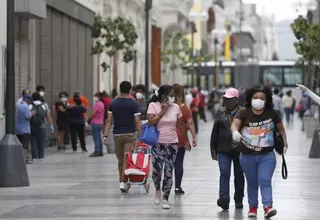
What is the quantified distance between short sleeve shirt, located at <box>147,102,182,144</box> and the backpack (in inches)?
464

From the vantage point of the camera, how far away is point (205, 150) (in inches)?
1319

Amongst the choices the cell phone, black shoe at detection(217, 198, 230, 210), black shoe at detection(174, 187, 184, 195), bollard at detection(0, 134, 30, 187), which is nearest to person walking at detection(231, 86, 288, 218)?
black shoe at detection(217, 198, 230, 210)

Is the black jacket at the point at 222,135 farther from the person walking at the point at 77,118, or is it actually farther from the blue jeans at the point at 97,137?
the person walking at the point at 77,118

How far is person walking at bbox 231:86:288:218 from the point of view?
14.8 metres

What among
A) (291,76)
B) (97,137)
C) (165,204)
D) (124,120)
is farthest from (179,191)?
(291,76)

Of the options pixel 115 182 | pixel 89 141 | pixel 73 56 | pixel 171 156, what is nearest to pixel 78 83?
pixel 73 56

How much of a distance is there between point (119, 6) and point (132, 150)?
33.9m

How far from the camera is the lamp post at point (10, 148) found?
65.2 ft

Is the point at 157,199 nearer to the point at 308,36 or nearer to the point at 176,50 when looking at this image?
the point at 308,36

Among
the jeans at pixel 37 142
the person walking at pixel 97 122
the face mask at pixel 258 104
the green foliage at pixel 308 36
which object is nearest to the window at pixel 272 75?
the green foliage at pixel 308 36

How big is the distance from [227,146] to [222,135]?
188mm

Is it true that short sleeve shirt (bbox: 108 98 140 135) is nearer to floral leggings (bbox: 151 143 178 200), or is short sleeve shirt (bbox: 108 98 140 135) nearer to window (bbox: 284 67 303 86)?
floral leggings (bbox: 151 143 178 200)

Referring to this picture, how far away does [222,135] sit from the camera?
16.2m

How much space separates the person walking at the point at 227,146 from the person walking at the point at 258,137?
1064 mm
